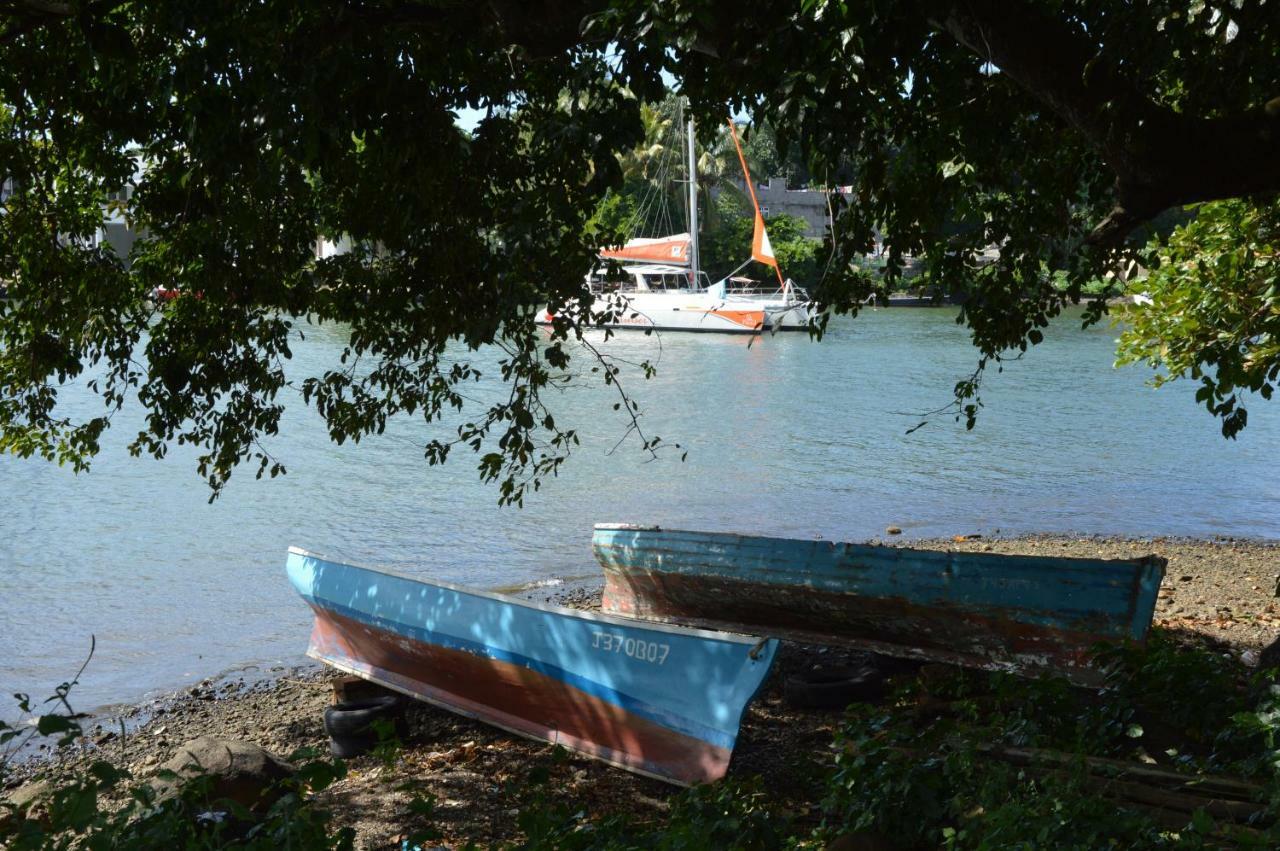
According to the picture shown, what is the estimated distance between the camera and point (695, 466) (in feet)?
68.6

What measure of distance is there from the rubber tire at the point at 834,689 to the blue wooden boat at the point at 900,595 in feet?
1.14

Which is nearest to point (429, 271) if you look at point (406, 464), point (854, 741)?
point (854, 741)

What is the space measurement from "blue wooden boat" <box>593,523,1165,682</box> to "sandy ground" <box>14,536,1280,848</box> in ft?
1.63

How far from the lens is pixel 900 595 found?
8.00 m

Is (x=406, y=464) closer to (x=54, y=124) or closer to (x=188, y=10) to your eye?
(x=54, y=124)

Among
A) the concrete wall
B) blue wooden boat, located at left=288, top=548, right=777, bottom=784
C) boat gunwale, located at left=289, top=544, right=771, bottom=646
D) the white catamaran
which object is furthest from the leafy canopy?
the concrete wall

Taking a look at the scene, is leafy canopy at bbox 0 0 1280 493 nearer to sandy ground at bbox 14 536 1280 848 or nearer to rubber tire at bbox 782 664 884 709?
sandy ground at bbox 14 536 1280 848

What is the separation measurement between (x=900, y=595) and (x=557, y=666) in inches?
90.6

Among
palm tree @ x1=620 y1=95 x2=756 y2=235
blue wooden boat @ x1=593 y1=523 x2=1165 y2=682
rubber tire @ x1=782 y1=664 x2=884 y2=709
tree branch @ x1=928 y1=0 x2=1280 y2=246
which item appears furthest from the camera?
palm tree @ x1=620 y1=95 x2=756 y2=235

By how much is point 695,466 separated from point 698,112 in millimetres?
12828

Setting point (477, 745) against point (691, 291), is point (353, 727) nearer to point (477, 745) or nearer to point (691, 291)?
point (477, 745)

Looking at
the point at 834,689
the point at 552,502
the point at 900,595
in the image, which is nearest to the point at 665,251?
the point at 552,502

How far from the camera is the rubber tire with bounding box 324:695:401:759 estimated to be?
7.83 metres

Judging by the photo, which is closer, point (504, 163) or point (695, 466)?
point (504, 163)
